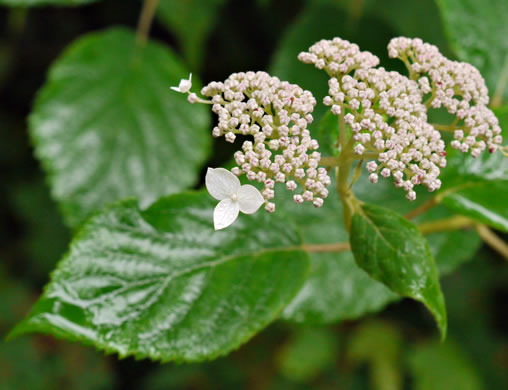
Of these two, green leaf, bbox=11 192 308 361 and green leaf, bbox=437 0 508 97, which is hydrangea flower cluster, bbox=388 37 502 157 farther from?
green leaf, bbox=437 0 508 97

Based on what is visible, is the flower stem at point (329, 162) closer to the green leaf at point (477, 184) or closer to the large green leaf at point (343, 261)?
the green leaf at point (477, 184)

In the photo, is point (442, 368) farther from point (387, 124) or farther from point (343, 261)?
point (387, 124)

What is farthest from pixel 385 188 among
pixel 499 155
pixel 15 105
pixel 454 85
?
pixel 15 105

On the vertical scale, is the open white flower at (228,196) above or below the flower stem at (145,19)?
above

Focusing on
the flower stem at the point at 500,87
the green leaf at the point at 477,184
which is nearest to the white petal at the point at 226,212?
the green leaf at the point at 477,184

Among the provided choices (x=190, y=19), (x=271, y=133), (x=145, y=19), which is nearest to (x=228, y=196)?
(x=271, y=133)

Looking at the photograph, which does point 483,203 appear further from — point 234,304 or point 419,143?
point 234,304
